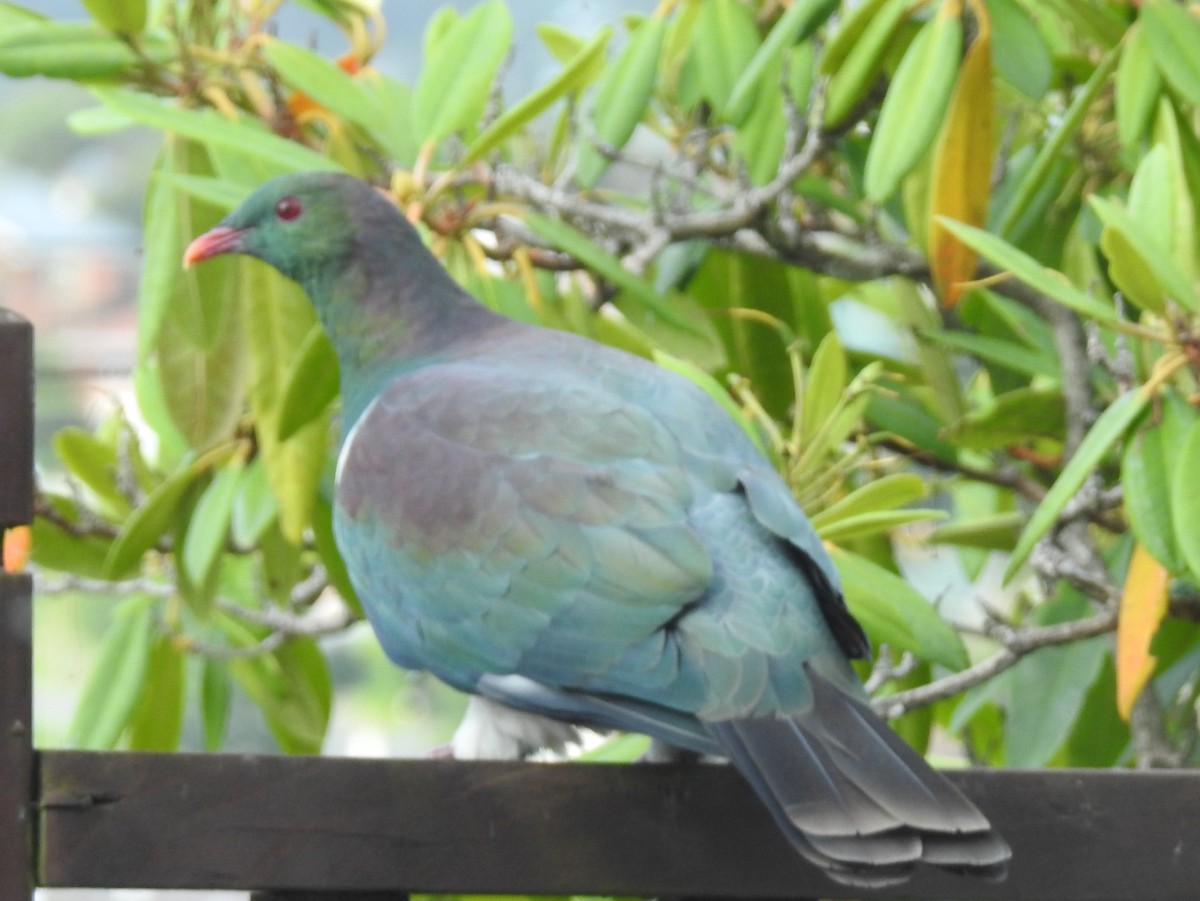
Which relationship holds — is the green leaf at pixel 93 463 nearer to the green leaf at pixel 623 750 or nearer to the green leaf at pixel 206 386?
the green leaf at pixel 206 386

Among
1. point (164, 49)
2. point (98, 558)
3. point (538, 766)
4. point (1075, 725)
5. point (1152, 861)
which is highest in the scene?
point (1152, 861)

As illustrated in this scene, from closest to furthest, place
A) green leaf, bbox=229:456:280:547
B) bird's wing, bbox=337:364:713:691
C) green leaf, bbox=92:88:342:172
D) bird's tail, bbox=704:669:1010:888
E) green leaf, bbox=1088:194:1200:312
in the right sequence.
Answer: bird's tail, bbox=704:669:1010:888 < bird's wing, bbox=337:364:713:691 < green leaf, bbox=1088:194:1200:312 < green leaf, bbox=92:88:342:172 < green leaf, bbox=229:456:280:547

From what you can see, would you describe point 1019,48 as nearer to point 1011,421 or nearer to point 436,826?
point 1011,421

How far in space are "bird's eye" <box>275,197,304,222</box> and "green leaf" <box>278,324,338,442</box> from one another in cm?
14

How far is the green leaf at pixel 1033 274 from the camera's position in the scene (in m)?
1.71

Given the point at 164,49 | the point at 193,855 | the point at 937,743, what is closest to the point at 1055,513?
the point at 193,855

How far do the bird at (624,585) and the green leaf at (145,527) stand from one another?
1.12 ft

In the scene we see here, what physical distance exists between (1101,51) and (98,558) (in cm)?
156

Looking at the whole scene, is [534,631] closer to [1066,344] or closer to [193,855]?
[193,855]

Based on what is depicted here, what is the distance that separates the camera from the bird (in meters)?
1.22

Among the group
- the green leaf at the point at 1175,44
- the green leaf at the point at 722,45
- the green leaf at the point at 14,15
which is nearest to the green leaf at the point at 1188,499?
the green leaf at the point at 1175,44

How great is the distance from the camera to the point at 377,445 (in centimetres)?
176

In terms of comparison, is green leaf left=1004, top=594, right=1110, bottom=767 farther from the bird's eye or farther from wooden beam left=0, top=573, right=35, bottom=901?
wooden beam left=0, top=573, right=35, bottom=901

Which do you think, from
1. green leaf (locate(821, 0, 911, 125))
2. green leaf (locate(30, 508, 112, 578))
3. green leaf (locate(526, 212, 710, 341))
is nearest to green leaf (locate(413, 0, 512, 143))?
green leaf (locate(526, 212, 710, 341))
